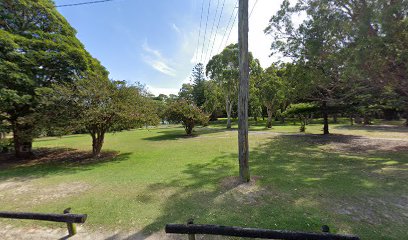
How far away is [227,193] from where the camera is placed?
5383mm

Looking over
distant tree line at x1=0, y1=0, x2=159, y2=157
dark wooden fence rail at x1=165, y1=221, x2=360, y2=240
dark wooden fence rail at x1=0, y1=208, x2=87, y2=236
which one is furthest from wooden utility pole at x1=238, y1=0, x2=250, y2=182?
distant tree line at x1=0, y1=0, x2=159, y2=157

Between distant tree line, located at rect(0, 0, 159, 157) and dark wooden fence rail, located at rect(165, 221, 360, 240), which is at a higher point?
distant tree line, located at rect(0, 0, 159, 157)

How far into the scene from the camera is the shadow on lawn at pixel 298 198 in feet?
12.5

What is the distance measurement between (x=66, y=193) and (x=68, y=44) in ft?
29.9

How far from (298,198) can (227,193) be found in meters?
1.80

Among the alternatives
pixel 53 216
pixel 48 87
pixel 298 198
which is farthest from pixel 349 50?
pixel 48 87

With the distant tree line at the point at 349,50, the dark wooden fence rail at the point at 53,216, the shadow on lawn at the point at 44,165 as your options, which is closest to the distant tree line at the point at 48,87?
the shadow on lawn at the point at 44,165

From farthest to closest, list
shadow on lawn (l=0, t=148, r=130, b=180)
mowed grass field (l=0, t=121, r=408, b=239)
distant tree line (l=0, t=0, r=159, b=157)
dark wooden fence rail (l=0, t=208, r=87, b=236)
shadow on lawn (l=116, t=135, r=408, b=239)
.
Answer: distant tree line (l=0, t=0, r=159, b=157), shadow on lawn (l=0, t=148, r=130, b=180), mowed grass field (l=0, t=121, r=408, b=239), shadow on lawn (l=116, t=135, r=408, b=239), dark wooden fence rail (l=0, t=208, r=87, b=236)

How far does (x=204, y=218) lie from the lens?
4.11 m

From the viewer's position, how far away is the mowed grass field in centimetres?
397

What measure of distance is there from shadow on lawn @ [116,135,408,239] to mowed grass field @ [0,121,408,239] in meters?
0.02

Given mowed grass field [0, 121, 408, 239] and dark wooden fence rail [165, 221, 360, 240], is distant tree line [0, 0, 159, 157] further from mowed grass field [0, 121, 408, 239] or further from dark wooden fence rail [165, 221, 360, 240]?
dark wooden fence rail [165, 221, 360, 240]

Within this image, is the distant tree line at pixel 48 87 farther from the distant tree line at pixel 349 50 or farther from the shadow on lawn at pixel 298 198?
the distant tree line at pixel 349 50

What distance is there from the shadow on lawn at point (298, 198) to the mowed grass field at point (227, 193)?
20 mm
